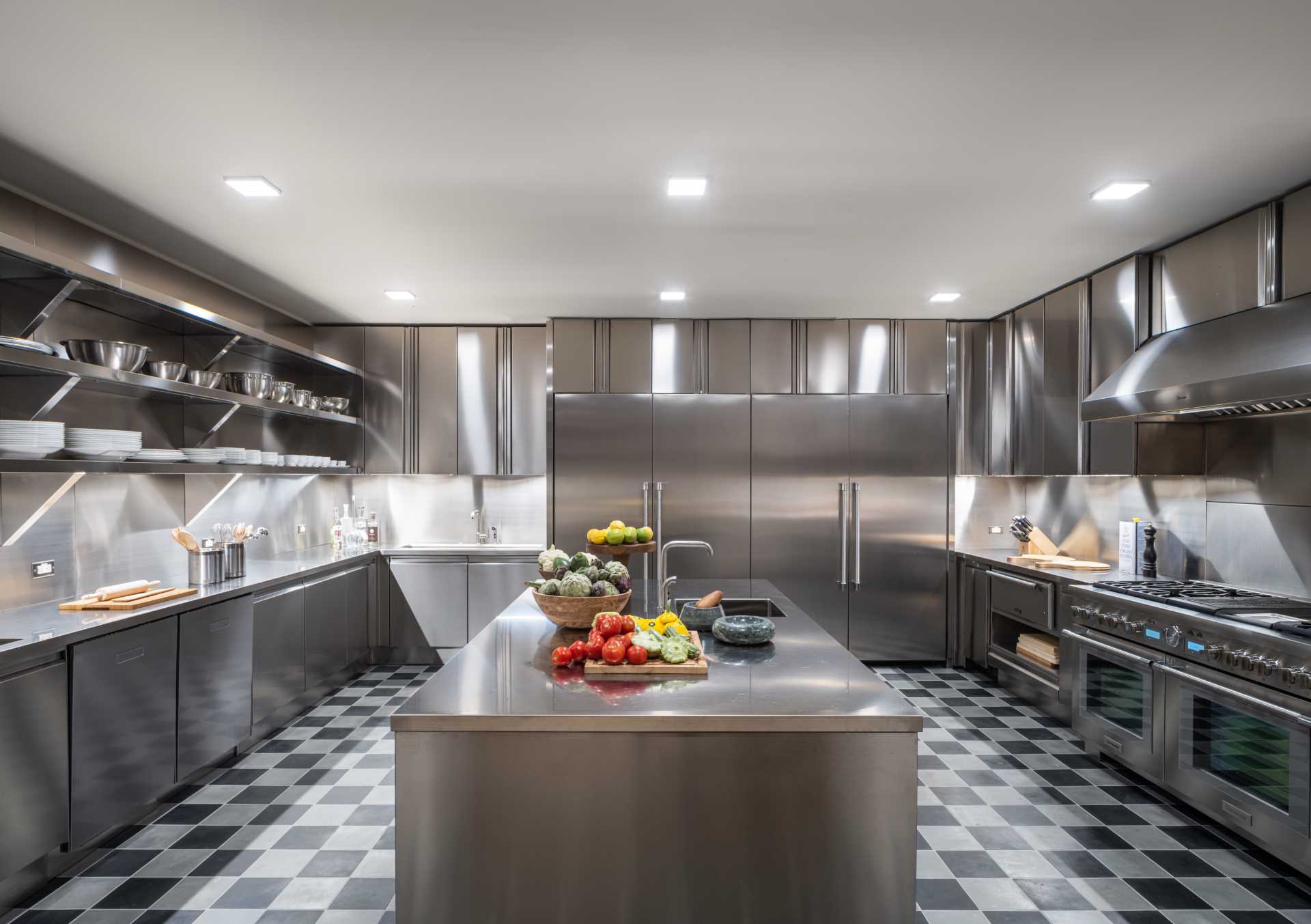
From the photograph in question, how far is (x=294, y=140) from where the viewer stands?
2.51 m

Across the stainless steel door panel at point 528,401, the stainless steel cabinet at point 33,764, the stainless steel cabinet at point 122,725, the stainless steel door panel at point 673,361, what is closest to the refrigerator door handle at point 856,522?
the stainless steel door panel at point 673,361

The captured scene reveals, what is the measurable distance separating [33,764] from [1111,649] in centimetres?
452

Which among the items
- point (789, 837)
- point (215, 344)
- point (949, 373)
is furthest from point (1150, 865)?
point (215, 344)

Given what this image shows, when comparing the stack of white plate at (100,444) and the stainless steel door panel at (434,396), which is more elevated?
the stainless steel door panel at (434,396)

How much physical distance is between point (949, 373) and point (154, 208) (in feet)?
16.9

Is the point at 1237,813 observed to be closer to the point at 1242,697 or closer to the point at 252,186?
the point at 1242,697

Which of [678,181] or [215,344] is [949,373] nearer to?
[678,181]

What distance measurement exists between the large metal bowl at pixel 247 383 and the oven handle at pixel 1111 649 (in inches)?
187

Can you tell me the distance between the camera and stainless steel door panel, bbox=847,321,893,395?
5.51 metres

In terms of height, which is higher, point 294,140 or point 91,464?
point 294,140

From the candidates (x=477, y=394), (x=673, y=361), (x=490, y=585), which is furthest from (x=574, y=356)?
(x=490, y=585)

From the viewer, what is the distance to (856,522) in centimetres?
540

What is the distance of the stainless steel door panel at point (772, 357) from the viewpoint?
17.9 feet

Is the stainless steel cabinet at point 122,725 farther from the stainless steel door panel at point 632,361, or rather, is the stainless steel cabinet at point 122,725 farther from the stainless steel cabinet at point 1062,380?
the stainless steel cabinet at point 1062,380
